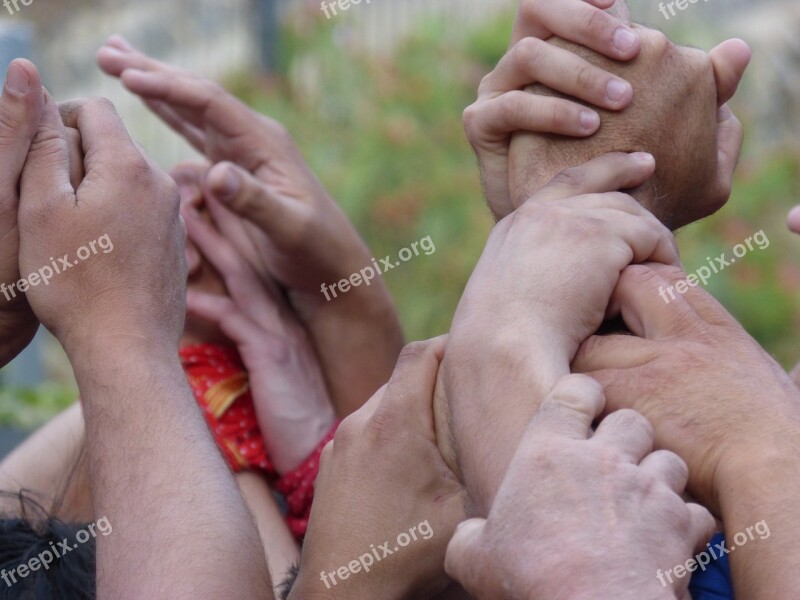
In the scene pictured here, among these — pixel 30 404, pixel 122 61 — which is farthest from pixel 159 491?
pixel 30 404

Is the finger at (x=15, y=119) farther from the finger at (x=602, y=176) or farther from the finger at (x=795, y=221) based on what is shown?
the finger at (x=795, y=221)

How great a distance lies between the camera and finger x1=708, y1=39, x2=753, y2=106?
5.42ft

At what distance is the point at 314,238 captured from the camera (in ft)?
7.41

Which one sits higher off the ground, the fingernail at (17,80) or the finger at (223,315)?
the fingernail at (17,80)

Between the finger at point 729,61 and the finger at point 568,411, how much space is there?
62 centimetres

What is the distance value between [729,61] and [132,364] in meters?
0.94

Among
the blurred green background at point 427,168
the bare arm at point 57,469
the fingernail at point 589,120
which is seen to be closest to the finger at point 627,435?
the fingernail at point 589,120

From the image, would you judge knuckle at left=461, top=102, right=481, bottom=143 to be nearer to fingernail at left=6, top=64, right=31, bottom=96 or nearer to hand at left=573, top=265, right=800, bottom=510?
hand at left=573, top=265, right=800, bottom=510

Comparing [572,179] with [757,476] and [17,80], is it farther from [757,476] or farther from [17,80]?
[17,80]

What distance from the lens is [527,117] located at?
1624mm

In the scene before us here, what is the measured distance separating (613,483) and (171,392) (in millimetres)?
639

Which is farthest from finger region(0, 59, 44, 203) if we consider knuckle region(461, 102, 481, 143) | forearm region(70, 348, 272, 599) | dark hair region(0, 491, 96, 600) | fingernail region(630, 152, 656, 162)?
fingernail region(630, 152, 656, 162)

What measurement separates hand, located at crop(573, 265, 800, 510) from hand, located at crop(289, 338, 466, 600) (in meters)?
0.23

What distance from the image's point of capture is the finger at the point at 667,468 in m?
1.20
